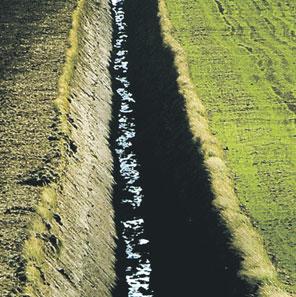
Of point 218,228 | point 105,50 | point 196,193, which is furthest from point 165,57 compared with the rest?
point 218,228

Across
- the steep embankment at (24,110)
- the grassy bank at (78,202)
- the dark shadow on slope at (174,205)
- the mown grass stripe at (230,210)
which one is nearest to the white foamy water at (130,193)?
the dark shadow on slope at (174,205)

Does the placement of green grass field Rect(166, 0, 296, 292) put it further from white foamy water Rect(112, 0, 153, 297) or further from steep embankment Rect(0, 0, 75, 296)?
steep embankment Rect(0, 0, 75, 296)

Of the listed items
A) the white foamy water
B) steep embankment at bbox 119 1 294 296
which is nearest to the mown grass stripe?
steep embankment at bbox 119 1 294 296

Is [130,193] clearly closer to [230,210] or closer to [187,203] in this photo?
[187,203]

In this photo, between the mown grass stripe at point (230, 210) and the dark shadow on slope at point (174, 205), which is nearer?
the mown grass stripe at point (230, 210)

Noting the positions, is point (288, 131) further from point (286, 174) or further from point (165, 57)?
point (165, 57)

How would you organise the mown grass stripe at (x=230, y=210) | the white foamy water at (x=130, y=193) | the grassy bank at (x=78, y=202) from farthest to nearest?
the white foamy water at (x=130, y=193)
the grassy bank at (x=78, y=202)
the mown grass stripe at (x=230, y=210)

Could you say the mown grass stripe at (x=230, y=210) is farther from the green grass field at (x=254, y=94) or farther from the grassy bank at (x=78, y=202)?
the grassy bank at (x=78, y=202)
